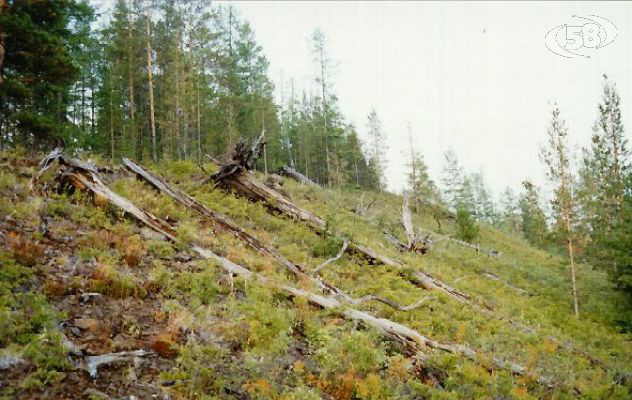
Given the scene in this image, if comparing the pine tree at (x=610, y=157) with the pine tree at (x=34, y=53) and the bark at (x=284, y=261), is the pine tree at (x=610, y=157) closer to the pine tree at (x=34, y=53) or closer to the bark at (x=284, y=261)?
the bark at (x=284, y=261)

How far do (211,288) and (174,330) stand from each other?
162 centimetres

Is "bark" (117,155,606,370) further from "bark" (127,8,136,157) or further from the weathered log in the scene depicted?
the weathered log

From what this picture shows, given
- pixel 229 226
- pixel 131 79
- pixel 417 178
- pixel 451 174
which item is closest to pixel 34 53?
pixel 229 226

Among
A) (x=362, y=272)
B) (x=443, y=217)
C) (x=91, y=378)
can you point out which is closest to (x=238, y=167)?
(x=362, y=272)

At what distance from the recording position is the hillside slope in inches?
196

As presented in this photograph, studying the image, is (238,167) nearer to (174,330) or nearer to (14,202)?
(14,202)

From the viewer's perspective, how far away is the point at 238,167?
14.5m

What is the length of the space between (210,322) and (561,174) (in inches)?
746

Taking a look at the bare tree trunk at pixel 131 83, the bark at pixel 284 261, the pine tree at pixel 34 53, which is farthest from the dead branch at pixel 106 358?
the bare tree trunk at pixel 131 83

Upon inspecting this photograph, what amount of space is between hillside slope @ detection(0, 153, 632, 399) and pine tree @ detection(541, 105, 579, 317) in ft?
22.7

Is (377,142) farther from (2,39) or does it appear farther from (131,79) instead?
(2,39)

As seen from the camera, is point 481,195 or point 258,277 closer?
point 258,277

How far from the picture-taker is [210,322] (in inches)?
254

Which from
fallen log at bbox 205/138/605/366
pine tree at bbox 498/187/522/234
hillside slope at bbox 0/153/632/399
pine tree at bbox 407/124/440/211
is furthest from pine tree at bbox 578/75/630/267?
pine tree at bbox 498/187/522/234
